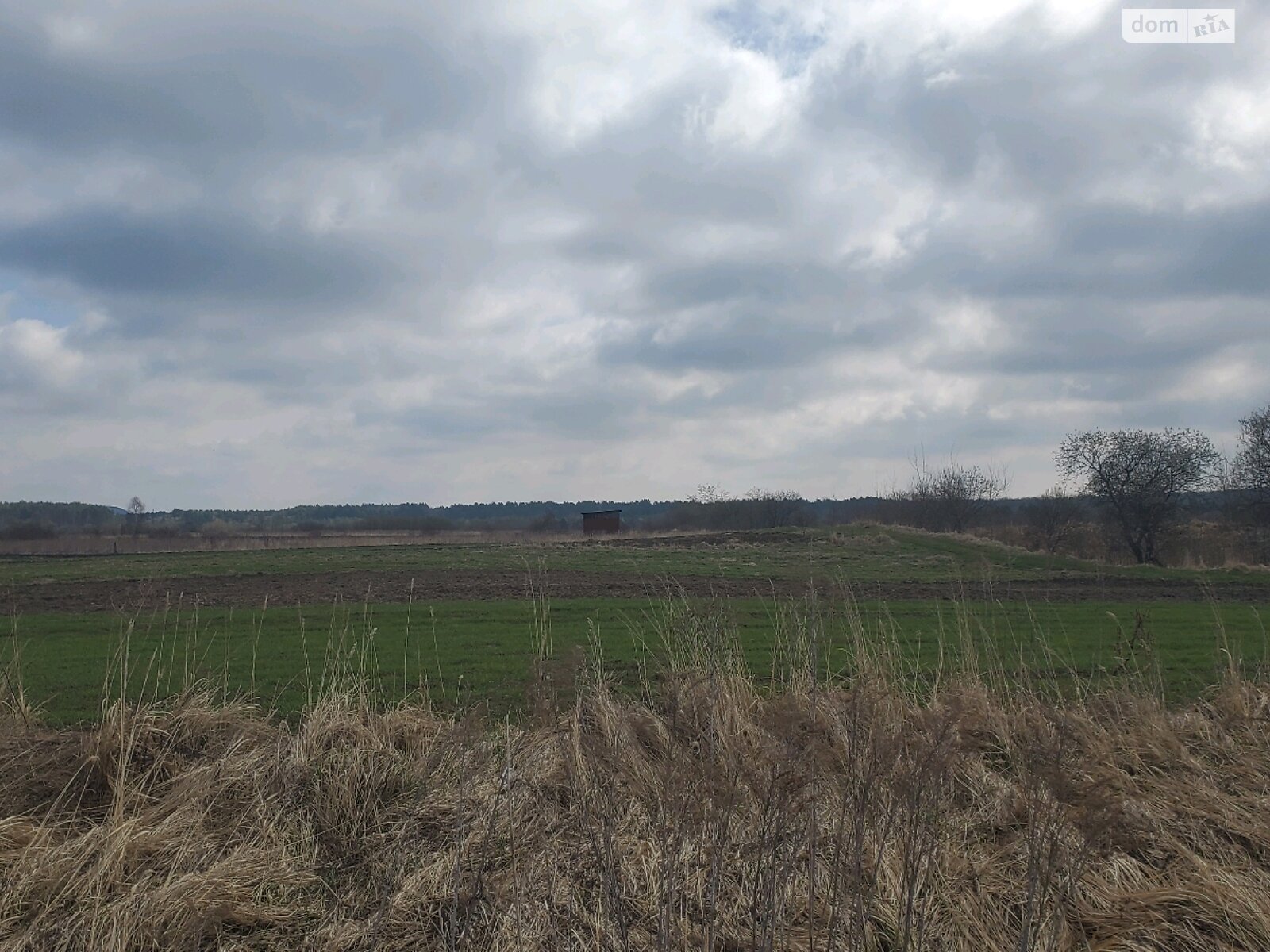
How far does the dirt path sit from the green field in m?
0.36

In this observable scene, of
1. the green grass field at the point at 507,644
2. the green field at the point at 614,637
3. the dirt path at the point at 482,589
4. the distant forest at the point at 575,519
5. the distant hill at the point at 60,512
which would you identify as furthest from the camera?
the distant hill at the point at 60,512

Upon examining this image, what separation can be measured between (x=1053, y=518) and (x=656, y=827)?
50.5 meters

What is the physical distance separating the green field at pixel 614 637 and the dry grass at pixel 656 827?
2.09 feet

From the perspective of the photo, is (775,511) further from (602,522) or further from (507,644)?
(507,644)

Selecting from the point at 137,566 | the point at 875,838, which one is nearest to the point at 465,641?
the point at 875,838

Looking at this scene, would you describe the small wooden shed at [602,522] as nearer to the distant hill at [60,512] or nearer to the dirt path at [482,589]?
the dirt path at [482,589]

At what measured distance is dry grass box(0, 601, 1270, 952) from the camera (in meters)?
4.34

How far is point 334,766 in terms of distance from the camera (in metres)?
6.75

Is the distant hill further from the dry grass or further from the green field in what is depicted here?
the dry grass

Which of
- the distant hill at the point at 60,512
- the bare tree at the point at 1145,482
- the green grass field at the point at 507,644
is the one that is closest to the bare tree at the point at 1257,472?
the bare tree at the point at 1145,482

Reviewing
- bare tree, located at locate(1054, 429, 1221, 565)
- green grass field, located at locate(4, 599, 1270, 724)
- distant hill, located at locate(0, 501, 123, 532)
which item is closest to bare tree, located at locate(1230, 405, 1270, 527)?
bare tree, located at locate(1054, 429, 1221, 565)

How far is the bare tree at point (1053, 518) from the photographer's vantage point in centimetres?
4644

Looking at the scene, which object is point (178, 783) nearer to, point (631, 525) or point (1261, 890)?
point (1261, 890)

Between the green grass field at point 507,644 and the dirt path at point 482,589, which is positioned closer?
the green grass field at point 507,644
